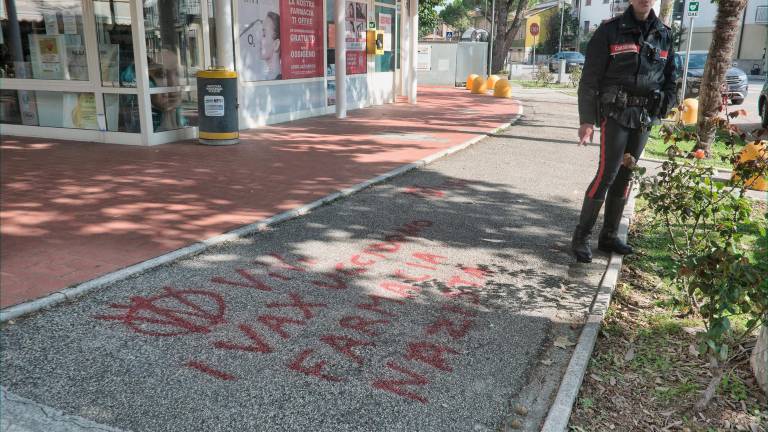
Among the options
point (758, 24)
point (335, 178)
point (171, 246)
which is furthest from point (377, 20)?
point (758, 24)

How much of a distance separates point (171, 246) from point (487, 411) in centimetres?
317

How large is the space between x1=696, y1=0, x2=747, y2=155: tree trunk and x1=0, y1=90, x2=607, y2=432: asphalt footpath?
5551 mm

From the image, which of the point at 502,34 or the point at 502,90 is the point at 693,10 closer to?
the point at 502,90

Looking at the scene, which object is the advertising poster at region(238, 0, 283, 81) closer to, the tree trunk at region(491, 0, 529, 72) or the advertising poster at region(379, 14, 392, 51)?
the advertising poster at region(379, 14, 392, 51)

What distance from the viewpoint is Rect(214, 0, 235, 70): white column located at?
10742 mm

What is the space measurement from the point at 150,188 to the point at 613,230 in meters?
5.01

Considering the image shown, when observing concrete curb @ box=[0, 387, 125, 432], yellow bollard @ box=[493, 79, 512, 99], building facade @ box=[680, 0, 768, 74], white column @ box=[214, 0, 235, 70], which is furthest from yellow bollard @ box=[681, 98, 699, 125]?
building facade @ box=[680, 0, 768, 74]

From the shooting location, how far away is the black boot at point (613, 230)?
17.5 ft

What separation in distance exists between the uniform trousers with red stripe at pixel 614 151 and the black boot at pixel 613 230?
16 centimetres

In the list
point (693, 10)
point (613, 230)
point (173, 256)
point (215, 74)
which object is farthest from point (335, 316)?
point (693, 10)

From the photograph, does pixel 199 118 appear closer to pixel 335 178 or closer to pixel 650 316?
pixel 335 178

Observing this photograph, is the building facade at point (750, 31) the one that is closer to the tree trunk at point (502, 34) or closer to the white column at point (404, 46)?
the tree trunk at point (502, 34)

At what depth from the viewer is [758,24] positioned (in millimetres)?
49344

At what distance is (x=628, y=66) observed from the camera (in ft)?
15.7
